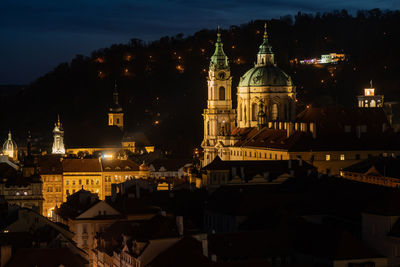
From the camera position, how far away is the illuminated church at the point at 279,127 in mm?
113812

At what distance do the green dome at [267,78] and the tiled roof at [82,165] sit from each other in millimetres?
17429

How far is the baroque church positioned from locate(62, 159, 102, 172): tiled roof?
1084 centimetres

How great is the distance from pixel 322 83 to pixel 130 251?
123m

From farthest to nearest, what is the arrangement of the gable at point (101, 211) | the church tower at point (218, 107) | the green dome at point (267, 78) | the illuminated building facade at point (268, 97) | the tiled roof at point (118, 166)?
the church tower at point (218, 107)
the green dome at point (267, 78)
the illuminated building facade at point (268, 97)
the tiled roof at point (118, 166)
the gable at point (101, 211)

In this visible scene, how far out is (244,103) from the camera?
436 ft

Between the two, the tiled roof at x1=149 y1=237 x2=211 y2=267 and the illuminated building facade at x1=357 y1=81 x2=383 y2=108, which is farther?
the illuminated building facade at x1=357 y1=81 x2=383 y2=108

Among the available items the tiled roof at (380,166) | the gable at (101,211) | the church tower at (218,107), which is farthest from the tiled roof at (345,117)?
the gable at (101,211)

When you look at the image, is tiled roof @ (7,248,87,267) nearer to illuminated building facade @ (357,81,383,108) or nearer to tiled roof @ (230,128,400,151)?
tiled roof @ (230,128,400,151)

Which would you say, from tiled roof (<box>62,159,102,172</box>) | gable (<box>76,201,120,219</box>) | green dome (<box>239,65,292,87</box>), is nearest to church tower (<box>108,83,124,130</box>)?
green dome (<box>239,65,292,87</box>)

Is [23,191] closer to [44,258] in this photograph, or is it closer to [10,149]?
[44,258]

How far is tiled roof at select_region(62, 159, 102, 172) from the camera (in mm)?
127750

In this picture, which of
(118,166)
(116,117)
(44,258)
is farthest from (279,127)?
(116,117)

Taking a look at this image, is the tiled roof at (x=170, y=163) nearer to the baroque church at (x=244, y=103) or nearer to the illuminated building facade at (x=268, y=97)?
the baroque church at (x=244, y=103)

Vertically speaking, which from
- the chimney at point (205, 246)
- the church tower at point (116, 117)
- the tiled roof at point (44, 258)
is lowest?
the tiled roof at point (44, 258)
